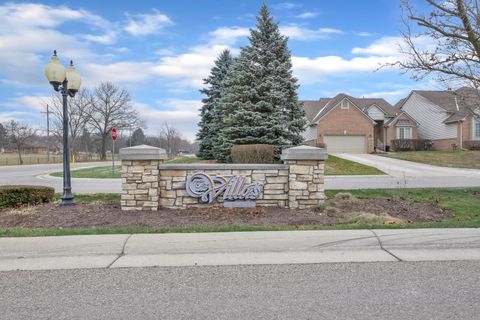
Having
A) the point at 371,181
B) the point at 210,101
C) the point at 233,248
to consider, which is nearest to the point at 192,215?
the point at 233,248

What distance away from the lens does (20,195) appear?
33.1ft

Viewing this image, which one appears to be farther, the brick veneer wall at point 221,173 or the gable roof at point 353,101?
the gable roof at point 353,101

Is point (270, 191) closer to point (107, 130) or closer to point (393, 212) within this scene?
point (393, 212)

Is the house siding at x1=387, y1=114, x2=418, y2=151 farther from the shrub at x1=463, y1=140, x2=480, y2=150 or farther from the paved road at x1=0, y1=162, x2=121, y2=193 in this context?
the paved road at x1=0, y1=162, x2=121, y2=193

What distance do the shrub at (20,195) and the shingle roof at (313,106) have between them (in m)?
37.5

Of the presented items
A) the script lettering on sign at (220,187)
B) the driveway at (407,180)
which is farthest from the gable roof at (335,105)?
the script lettering on sign at (220,187)

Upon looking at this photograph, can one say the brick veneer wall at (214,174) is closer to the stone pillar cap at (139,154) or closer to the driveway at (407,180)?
the stone pillar cap at (139,154)

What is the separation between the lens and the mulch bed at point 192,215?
823 centimetres

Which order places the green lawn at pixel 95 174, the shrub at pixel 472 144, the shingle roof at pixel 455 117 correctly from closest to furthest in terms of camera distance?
1. the green lawn at pixel 95 174
2. the shrub at pixel 472 144
3. the shingle roof at pixel 455 117

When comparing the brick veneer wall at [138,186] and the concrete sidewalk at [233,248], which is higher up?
the brick veneer wall at [138,186]

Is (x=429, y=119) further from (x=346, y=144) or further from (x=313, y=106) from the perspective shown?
(x=313, y=106)

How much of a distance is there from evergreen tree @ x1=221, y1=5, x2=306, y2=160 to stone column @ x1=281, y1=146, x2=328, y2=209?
11427 millimetres

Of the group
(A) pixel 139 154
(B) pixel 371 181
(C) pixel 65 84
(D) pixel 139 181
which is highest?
(C) pixel 65 84

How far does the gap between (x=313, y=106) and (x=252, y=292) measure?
153ft
